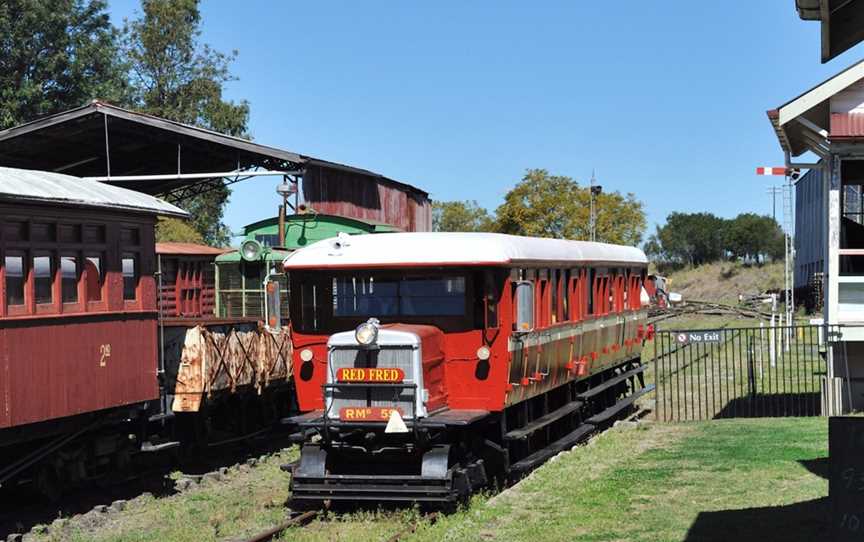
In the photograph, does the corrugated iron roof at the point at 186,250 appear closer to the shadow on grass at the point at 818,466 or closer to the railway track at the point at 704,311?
the shadow on grass at the point at 818,466

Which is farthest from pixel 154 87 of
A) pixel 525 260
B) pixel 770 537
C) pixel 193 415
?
pixel 770 537

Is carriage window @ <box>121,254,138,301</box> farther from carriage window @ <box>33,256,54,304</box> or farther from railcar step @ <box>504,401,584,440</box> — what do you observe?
railcar step @ <box>504,401,584,440</box>

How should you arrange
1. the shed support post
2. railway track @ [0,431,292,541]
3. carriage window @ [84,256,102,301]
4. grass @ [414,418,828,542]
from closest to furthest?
grass @ [414,418,828,542] → railway track @ [0,431,292,541] → carriage window @ [84,256,102,301] → the shed support post

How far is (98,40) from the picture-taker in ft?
160

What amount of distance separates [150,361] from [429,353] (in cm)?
445

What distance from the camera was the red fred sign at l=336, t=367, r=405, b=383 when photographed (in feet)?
38.8

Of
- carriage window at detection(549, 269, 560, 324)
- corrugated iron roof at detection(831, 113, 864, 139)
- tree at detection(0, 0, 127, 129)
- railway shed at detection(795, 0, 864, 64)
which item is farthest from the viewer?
tree at detection(0, 0, 127, 129)

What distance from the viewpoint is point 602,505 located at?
38.2 ft

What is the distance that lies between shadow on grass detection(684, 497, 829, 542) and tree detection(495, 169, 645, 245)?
43.5 meters

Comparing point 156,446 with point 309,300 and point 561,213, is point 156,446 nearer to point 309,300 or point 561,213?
point 309,300

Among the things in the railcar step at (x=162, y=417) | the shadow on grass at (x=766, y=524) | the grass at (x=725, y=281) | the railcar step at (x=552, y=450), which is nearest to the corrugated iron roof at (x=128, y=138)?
the railcar step at (x=162, y=417)

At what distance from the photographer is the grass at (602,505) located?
1048 cm

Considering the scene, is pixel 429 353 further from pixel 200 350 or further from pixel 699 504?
pixel 200 350

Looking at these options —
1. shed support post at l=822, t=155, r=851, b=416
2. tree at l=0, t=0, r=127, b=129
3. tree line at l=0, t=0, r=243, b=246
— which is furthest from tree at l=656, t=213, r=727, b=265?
shed support post at l=822, t=155, r=851, b=416
